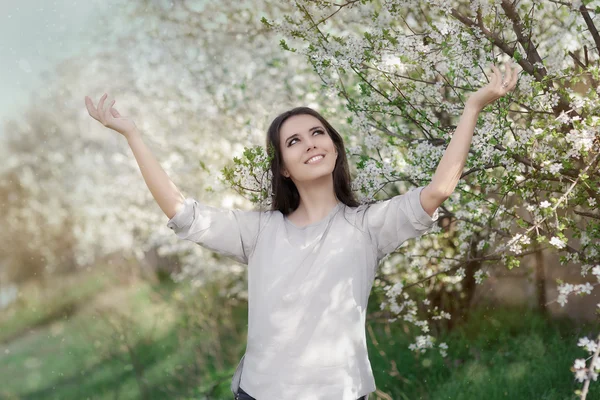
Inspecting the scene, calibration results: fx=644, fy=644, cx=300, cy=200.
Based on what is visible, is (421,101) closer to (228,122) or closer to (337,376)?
(337,376)

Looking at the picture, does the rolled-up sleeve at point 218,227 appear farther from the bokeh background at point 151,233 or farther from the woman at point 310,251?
the bokeh background at point 151,233

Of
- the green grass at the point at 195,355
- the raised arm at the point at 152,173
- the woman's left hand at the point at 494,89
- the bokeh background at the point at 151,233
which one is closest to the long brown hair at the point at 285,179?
the raised arm at the point at 152,173

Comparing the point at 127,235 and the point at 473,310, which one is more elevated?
the point at 127,235

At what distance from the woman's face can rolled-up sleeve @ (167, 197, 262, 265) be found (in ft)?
0.51

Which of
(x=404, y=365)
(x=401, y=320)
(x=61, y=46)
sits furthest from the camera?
(x=61, y=46)

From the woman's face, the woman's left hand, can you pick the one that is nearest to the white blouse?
Result: the woman's face

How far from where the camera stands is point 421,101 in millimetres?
2100

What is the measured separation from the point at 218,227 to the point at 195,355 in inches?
95.0

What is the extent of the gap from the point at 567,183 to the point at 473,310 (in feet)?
4.27

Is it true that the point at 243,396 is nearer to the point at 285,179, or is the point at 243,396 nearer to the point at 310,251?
the point at 310,251

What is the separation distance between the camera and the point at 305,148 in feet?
5.35

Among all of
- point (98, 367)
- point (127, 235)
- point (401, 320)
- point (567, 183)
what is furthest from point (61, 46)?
point (567, 183)

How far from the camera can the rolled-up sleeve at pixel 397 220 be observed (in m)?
1.43

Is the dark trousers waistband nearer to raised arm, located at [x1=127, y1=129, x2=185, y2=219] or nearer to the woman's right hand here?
raised arm, located at [x1=127, y1=129, x2=185, y2=219]
